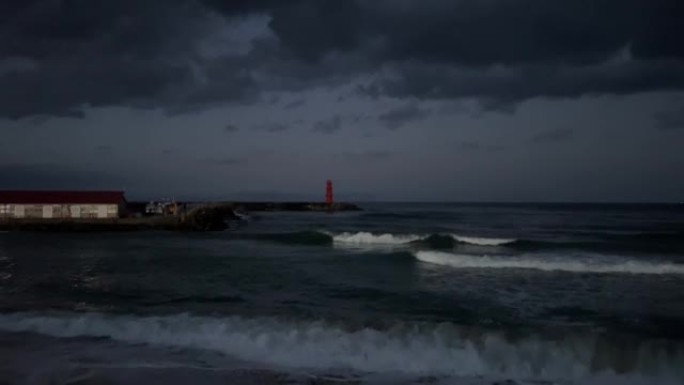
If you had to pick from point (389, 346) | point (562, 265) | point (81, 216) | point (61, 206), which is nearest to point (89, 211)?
point (81, 216)

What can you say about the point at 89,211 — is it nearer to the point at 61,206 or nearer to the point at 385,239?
the point at 61,206

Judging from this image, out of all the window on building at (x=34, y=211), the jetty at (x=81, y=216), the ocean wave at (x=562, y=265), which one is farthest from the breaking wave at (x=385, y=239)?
the window on building at (x=34, y=211)

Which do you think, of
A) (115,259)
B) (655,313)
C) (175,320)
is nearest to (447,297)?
(655,313)

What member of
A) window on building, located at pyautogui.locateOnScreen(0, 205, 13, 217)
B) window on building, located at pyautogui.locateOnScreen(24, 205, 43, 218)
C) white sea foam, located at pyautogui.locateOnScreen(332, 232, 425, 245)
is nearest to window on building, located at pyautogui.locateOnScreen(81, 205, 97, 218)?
window on building, located at pyautogui.locateOnScreen(24, 205, 43, 218)

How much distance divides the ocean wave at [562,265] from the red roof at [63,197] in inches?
1214

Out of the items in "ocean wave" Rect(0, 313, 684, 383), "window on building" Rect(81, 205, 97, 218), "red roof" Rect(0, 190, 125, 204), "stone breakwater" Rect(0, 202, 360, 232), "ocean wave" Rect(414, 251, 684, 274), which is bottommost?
"ocean wave" Rect(0, 313, 684, 383)

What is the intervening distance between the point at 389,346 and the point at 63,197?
41.6 metres

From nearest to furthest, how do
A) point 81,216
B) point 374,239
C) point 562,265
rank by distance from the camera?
point 562,265, point 374,239, point 81,216

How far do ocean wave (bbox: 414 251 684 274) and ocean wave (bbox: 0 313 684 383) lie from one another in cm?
1026

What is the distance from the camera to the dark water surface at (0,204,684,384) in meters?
9.22

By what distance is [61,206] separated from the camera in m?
44.1

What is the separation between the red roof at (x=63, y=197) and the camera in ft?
146

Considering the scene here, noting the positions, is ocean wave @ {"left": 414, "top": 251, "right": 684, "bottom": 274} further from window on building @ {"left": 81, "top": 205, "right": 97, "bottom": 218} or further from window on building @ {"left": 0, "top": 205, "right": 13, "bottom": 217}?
window on building @ {"left": 0, "top": 205, "right": 13, "bottom": 217}

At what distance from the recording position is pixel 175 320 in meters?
11.9
